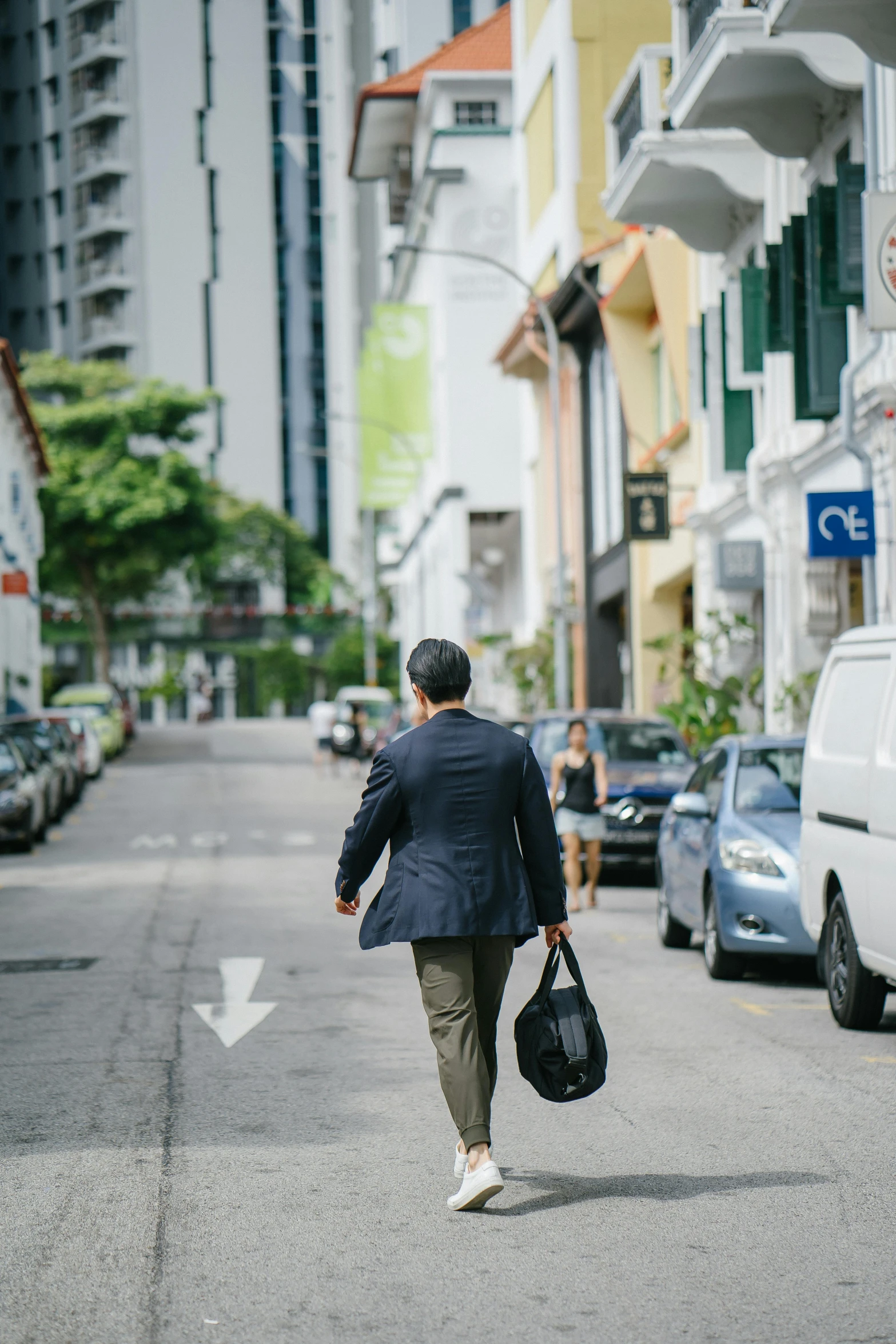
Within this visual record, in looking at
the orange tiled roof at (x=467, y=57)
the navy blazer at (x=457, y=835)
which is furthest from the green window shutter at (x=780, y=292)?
the orange tiled roof at (x=467, y=57)

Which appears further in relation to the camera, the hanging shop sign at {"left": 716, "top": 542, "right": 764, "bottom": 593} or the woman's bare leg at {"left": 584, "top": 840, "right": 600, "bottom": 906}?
the hanging shop sign at {"left": 716, "top": 542, "right": 764, "bottom": 593}

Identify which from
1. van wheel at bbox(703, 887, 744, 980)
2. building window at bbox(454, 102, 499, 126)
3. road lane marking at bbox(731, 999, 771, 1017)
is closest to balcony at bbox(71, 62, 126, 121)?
building window at bbox(454, 102, 499, 126)

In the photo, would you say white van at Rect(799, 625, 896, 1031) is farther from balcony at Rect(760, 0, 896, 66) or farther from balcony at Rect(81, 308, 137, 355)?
balcony at Rect(81, 308, 137, 355)

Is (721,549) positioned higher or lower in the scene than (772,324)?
lower

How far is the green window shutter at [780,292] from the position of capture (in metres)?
→ 19.2

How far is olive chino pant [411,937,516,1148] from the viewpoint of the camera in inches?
230

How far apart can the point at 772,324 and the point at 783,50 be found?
12.3ft

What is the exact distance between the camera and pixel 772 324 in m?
20.1

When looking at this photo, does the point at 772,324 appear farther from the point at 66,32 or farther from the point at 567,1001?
the point at 66,32

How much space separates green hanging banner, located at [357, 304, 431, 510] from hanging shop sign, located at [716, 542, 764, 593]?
29997 millimetres

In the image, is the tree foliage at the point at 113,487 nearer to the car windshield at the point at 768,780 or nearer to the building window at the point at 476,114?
the building window at the point at 476,114

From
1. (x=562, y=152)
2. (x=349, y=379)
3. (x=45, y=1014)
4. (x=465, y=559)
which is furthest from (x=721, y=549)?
(x=349, y=379)

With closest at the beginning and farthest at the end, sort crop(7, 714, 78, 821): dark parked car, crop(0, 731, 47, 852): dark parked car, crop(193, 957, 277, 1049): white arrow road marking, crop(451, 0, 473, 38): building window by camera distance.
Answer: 1. crop(193, 957, 277, 1049): white arrow road marking
2. crop(0, 731, 47, 852): dark parked car
3. crop(7, 714, 78, 821): dark parked car
4. crop(451, 0, 473, 38): building window

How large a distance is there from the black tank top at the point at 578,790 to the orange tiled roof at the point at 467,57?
44282 mm
